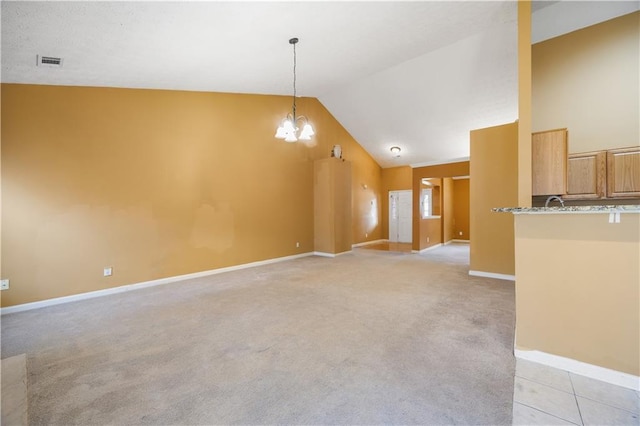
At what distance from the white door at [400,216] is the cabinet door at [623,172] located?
6547mm

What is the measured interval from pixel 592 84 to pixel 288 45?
13.9 feet

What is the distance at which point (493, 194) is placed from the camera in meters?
4.83

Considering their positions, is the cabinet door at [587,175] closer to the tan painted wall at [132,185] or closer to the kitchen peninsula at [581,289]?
the kitchen peninsula at [581,289]

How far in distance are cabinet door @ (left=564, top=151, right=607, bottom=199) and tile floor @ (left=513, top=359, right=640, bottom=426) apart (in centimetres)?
255

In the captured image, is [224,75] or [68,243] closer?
[68,243]

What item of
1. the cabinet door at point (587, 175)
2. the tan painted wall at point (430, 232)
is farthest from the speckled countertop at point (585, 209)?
the tan painted wall at point (430, 232)

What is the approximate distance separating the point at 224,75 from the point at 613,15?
18.1 feet

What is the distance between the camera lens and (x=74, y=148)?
3736mm

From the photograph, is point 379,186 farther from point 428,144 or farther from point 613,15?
point 613,15

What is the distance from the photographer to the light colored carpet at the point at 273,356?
1634 millimetres

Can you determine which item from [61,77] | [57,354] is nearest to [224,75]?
[61,77]

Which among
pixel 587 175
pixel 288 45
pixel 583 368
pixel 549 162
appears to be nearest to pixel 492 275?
pixel 587 175

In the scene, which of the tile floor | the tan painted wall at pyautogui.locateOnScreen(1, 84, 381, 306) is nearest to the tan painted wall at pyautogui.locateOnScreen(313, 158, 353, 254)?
the tan painted wall at pyautogui.locateOnScreen(1, 84, 381, 306)

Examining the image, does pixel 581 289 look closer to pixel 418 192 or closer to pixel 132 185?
pixel 132 185
